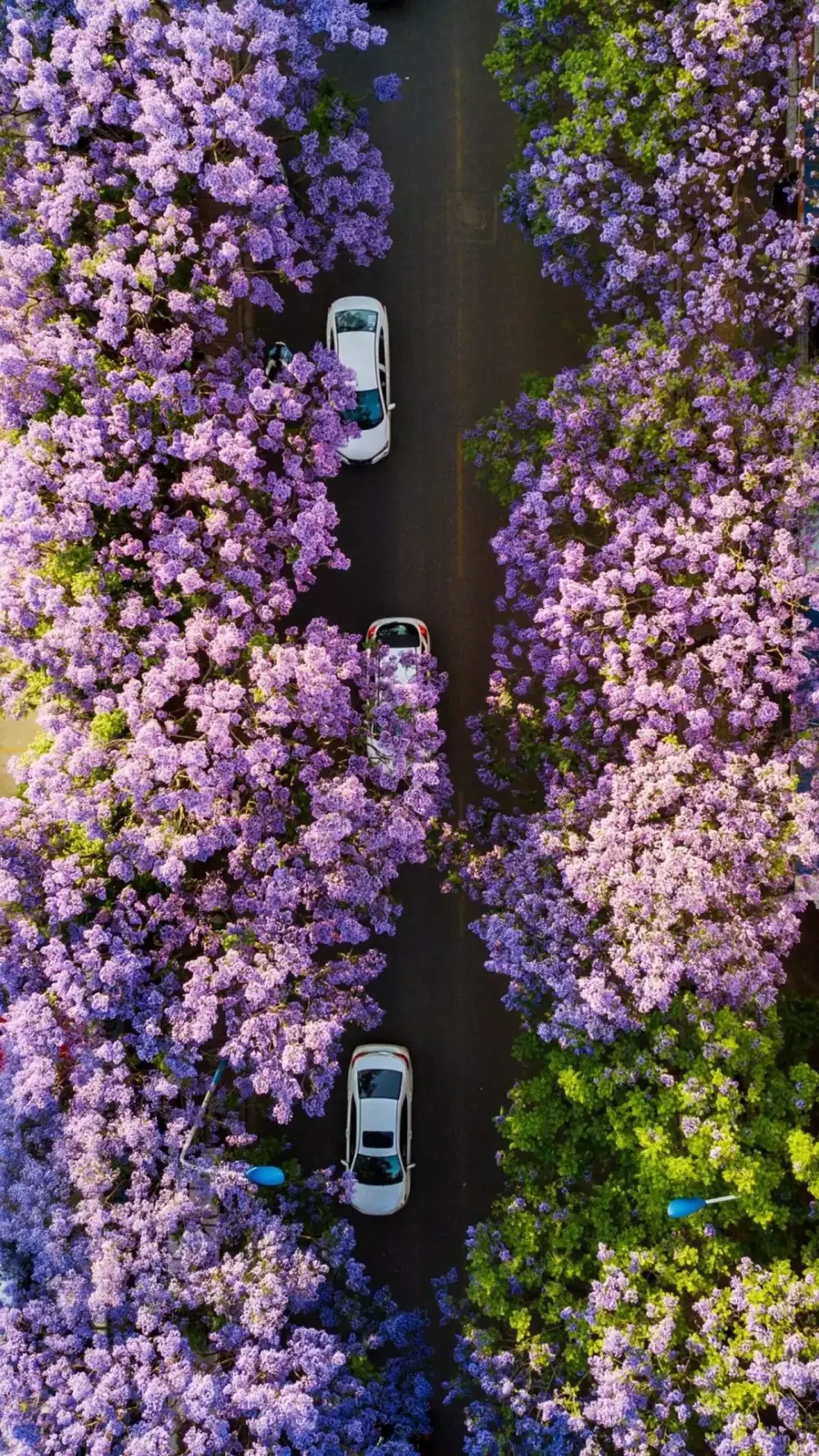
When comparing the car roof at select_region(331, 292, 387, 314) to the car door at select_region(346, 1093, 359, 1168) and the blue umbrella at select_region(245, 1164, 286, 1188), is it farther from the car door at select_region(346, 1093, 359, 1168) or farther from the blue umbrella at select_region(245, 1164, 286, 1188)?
the blue umbrella at select_region(245, 1164, 286, 1188)

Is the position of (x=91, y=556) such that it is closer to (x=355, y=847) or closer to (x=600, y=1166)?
(x=355, y=847)

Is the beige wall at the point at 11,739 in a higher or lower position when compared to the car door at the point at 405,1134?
higher

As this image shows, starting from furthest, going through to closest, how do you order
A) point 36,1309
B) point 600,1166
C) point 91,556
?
point 600,1166, point 91,556, point 36,1309

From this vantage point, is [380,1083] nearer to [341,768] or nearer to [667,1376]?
[667,1376]

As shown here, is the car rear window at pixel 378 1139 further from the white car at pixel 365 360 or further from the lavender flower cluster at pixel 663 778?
the white car at pixel 365 360

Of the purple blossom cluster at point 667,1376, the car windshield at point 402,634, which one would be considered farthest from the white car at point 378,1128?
the car windshield at point 402,634

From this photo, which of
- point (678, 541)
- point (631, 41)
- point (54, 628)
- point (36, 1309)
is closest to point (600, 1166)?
point (36, 1309)

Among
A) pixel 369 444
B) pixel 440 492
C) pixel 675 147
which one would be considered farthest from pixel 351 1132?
pixel 675 147
